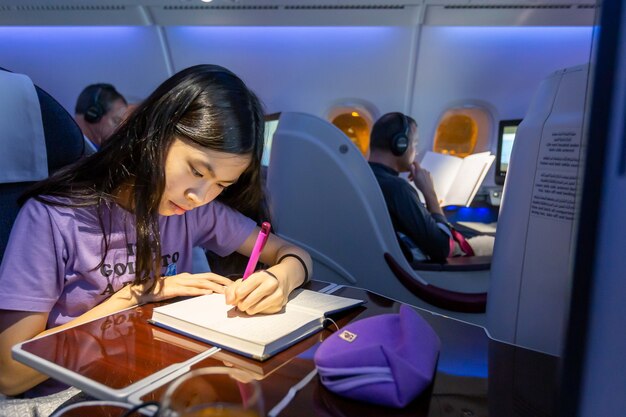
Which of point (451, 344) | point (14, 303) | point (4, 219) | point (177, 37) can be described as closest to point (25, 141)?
point (4, 219)

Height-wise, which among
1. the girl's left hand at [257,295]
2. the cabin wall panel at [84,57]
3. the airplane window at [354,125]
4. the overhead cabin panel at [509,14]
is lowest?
the girl's left hand at [257,295]

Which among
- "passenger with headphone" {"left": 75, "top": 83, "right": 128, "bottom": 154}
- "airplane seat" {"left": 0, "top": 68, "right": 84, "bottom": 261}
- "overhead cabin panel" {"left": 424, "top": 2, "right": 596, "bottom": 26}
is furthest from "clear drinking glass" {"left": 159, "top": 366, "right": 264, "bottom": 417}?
"overhead cabin panel" {"left": 424, "top": 2, "right": 596, "bottom": 26}

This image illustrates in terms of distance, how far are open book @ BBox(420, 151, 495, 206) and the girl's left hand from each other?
272 cm

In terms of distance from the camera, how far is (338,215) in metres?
1.96

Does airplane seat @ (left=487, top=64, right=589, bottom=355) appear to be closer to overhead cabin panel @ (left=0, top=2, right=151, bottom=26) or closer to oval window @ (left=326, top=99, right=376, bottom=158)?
oval window @ (left=326, top=99, right=376, bottom=158)

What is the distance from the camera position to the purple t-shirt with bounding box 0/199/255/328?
0.95 meters

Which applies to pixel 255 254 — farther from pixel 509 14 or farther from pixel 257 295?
pixel 509 14

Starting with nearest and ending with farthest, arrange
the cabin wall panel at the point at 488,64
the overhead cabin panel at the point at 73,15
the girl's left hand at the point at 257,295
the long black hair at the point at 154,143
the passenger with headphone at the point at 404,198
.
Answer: the girl's left hand at the point at 257,295, the long black hair at the point at 154,143, the passenger with headphone at the point at 404,198, the overhead cabin panel at the point at 73,15, the cabin wall panel at the point at 488,64

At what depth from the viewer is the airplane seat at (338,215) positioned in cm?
188

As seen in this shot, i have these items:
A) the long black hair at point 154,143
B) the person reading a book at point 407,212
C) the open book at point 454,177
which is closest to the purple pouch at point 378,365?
the long black hair at point 154,143

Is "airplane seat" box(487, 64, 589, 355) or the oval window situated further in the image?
the oval window

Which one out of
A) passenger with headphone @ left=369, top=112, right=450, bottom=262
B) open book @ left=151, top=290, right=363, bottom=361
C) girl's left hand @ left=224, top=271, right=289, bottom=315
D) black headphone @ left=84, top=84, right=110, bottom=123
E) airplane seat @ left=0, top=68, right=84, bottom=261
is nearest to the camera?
open book @ left=151, top=290, right=363, bottom=361

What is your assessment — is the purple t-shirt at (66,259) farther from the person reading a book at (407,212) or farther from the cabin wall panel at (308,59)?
the cabin wall panel at (308,59)

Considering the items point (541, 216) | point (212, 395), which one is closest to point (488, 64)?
point (541, 216)
